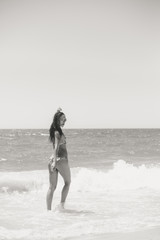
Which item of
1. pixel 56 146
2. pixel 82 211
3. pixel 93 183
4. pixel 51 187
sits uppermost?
pixel 56 146

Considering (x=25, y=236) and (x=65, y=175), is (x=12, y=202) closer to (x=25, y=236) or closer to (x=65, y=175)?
(x=65, y=175)

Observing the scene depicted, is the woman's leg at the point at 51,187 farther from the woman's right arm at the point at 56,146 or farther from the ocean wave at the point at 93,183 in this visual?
the ocean wave at the point at 93,183

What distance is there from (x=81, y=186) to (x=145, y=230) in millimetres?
5287

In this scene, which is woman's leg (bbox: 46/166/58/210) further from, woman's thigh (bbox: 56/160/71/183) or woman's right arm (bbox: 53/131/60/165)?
woman's right arm (bbox: 53/131/60/165)

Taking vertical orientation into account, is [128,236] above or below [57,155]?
below

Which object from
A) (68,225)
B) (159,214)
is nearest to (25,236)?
(68,225)

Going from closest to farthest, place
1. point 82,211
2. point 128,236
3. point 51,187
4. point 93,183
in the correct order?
1. point 128,236
2. point 82,211
3. point 51,187
4. point 93,183

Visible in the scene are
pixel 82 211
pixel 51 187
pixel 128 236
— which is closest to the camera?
pixel 128 236

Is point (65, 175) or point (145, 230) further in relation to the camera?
point (65, 175)

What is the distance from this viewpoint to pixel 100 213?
6594 mm

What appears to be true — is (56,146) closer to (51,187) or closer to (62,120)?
(62,120)

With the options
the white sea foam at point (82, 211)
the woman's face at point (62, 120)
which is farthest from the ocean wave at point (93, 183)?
the woman's face at point (62, 120)

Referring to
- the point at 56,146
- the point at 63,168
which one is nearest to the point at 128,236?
the point at 63,168

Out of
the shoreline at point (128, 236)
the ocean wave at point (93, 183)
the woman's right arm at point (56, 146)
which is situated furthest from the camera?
the ocean wave at point (93, 183)
